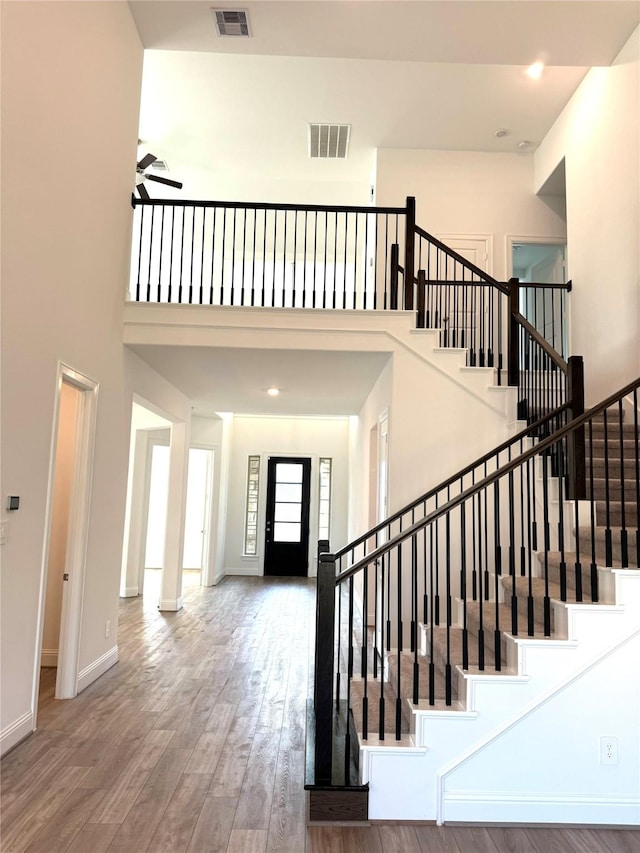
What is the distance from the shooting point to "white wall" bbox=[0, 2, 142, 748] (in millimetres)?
3221

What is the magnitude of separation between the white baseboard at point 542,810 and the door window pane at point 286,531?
9.18 m

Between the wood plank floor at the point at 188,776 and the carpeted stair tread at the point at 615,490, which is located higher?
the carpeted stair tread at the point at 615,490

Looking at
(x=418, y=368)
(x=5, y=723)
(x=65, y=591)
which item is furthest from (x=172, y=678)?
(x=418, y=368)

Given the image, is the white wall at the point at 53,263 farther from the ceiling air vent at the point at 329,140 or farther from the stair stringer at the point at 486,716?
the ceiling air vent at the point at 329,140

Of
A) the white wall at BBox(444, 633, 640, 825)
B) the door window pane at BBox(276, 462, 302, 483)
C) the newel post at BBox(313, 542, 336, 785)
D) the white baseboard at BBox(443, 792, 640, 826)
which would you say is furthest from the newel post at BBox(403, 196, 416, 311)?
the door window pane at BBox(276, 462, 302, 483)

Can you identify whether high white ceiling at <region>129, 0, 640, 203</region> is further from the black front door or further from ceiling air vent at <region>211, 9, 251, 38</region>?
the black front door

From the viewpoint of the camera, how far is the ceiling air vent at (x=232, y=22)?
16.4ft

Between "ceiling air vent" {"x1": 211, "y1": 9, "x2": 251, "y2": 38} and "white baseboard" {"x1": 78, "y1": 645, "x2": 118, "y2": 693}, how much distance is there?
550cm

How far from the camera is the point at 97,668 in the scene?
4.84 metres

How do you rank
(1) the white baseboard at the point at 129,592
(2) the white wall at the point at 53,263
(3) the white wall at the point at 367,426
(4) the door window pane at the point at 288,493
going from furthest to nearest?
(4) the door window pane at the point at 288,493
(1) the white baseboard at the point at 129,592
(3) the white wall at the point at 367,426
(2) the white wall at the point at 53,263

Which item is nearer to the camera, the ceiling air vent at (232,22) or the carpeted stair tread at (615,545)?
the carpeted stair tread at (615,545)

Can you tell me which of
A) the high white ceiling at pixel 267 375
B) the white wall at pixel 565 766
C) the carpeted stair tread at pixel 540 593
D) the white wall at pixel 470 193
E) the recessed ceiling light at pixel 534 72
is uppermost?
the recessed ceiling light at pixel 534 72

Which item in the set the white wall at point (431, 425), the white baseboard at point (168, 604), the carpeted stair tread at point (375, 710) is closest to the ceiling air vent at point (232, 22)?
the white wall at point (431, 425)

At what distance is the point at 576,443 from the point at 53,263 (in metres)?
3.44
